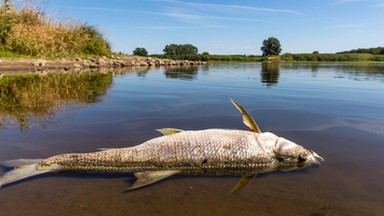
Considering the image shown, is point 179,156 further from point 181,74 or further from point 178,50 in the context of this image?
point 178,50

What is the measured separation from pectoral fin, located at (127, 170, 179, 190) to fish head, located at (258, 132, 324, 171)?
140cm

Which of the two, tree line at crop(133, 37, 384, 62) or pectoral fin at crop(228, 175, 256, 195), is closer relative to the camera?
pectoral fin at crop(228, 175, 256, 195)

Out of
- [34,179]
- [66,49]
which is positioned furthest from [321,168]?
[66,49]

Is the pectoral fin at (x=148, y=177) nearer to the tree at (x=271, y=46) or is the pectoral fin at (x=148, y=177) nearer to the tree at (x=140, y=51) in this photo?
the tree at (x=140, y=51)

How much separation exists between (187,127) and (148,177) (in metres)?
2.31

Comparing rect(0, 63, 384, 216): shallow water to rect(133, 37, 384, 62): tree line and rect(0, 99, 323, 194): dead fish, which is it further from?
rect(133, 37, 384, 62): tree line

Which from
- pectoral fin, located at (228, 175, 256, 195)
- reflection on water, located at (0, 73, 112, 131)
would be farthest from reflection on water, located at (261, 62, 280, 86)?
pectoral fin, located at (228, 175, 256, 195)

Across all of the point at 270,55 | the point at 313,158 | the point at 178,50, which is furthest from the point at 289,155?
the point at 270,55

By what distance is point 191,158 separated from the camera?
3.97 m

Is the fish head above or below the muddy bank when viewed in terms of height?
Answer: below

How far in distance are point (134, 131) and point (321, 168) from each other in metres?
3.07

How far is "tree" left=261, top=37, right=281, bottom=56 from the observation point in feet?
401

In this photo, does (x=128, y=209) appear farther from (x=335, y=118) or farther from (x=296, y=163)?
(x=335, y=118)

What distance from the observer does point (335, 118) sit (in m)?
6.82
